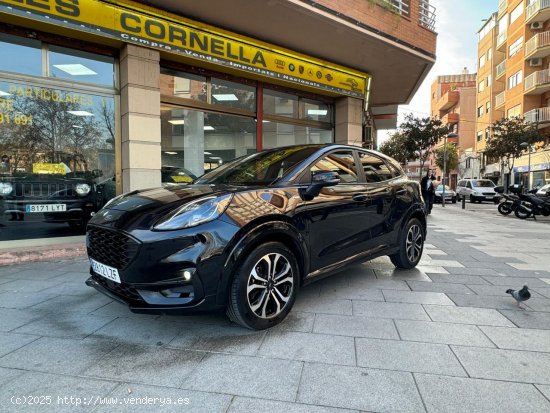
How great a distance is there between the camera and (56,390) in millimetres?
2242

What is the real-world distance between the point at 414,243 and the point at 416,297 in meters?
1.27

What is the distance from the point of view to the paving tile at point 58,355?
253cm

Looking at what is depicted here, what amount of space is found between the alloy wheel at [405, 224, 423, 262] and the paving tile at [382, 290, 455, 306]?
93 centimetres

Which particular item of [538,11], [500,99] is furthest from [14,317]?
[500,99]

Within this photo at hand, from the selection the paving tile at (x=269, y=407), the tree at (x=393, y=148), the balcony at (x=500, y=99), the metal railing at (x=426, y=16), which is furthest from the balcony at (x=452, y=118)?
the paving tile at (x=269, y=407)

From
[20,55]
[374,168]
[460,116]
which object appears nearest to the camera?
[374,168]

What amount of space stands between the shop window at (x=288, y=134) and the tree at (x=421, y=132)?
17071 millimetres

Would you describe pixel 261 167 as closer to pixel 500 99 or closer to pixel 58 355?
pixel 58 355

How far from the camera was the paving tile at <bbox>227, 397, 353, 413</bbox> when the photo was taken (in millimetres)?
2070

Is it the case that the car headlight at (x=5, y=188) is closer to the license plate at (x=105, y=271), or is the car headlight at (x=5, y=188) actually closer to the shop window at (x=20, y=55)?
the shop window at (x=20, y=55)

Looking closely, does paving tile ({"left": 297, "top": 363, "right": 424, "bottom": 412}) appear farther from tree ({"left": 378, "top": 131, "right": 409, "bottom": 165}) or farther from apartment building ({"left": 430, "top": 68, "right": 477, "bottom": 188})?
apartment building ({"left": 430, "top": 68, "right": 477, "bottom": 188})

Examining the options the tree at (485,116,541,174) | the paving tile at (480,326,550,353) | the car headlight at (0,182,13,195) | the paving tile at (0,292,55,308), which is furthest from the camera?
the tree at (485,116,541,174)

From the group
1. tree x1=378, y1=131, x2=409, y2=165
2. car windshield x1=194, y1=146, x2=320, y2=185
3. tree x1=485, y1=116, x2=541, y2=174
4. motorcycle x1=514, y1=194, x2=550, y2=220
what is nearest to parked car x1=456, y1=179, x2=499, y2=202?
tree x1=485, y1=116, x2=541, y2=174

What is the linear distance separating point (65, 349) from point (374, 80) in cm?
1127
